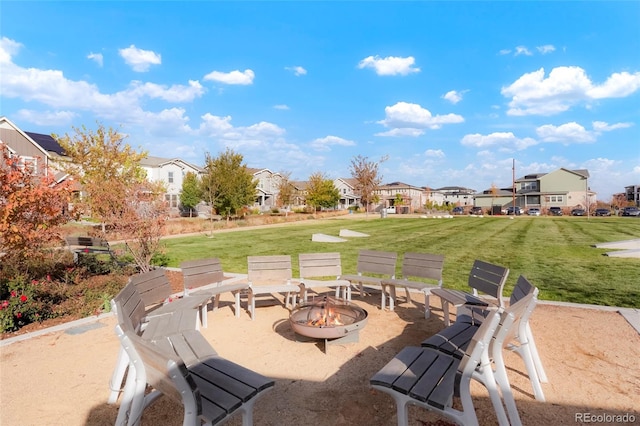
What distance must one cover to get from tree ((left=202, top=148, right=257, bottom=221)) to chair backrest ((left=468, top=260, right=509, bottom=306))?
30520 millimetres

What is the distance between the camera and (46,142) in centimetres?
4581

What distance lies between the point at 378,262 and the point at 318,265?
123 cm

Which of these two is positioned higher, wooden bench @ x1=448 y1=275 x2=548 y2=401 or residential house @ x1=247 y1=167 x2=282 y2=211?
residential house @ x1=247 y1=167 x2=282 y2=211

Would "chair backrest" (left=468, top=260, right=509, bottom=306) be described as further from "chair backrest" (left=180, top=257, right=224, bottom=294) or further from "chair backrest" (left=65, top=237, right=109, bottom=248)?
"chair backrest" (left=65, top=237, right=109, bottom=248)

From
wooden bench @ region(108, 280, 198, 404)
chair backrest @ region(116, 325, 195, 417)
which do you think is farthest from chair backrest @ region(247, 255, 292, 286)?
chair backrest @ region(116, 325, 195, 417)

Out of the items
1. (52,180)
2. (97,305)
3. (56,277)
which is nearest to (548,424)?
(97,305)

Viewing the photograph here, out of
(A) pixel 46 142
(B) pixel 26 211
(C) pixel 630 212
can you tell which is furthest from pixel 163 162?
(C) pixel 630 212

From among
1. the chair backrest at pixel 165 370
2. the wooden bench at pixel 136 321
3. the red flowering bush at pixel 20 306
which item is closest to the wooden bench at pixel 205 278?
the wooden bench at pixel 136 321

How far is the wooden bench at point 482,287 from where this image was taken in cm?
538

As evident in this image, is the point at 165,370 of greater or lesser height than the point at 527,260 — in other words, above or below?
above

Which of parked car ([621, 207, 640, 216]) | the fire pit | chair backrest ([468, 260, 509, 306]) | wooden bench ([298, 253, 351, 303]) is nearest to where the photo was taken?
the fire pit

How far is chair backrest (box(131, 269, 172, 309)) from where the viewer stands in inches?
206

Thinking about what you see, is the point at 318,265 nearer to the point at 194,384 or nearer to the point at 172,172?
the point at 194,384

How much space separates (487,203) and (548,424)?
3375 inches
